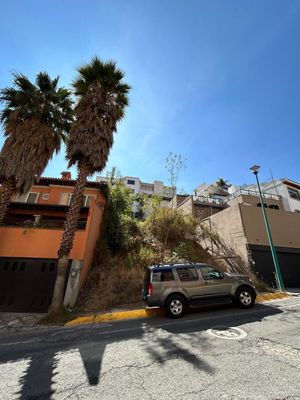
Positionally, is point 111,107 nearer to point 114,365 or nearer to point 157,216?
point 157,216

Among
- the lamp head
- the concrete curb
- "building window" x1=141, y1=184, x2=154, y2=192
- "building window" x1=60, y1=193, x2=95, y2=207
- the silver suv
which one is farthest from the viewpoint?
"building window" x1=141, y1=184, x2=154, y2=192

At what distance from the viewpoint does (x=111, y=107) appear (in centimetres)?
1118

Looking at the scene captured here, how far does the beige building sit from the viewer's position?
14.6 meters

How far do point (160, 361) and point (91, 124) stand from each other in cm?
990

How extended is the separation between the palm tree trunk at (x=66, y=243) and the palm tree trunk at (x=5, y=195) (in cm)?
394

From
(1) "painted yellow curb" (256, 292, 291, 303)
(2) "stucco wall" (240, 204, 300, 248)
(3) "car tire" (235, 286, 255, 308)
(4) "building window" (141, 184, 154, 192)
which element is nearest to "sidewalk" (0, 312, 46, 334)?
(3) "car tire" (235, 286, 255, 308)

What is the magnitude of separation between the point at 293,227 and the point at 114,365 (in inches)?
698

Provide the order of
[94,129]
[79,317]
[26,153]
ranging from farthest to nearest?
[26,153]
[94,129]
[79,317]

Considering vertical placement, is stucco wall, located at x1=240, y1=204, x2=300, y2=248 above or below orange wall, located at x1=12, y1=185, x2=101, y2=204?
below

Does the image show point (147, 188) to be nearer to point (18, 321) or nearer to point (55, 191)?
→ point (55, 191)

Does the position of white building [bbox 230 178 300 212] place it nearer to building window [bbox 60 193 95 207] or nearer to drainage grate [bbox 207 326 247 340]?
building window [bbox 60 193 95 207]

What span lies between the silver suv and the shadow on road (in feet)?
1.54

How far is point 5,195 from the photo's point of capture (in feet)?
35.4

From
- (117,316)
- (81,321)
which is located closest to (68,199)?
(81,321)
